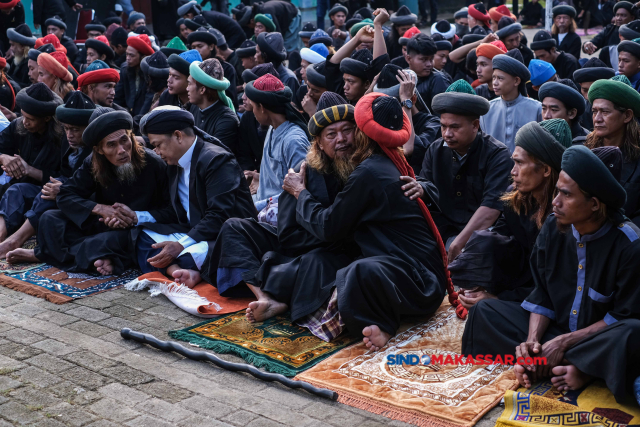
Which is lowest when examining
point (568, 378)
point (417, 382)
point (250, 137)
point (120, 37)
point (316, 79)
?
point (417, 382)

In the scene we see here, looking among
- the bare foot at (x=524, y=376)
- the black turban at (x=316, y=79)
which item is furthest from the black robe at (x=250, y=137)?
the bare foot at (x=524, y=376)

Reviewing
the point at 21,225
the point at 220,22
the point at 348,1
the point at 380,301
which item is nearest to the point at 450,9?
the point at 348,1

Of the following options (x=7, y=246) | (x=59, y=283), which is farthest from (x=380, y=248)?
(x=7, y=246)

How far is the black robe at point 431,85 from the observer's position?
7.73 m

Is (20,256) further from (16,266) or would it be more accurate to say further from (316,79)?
(316,79)

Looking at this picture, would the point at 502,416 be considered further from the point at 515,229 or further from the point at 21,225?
the point at 21,225

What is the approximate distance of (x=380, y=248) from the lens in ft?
15.0

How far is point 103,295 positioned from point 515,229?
117 inches

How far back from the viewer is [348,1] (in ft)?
67.4

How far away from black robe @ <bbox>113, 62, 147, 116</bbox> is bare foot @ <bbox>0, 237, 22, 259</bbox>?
3524 mm

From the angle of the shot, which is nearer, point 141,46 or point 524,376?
point 524,376

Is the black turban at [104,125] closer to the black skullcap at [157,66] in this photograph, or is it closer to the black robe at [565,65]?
the black skullcap at [157,66]

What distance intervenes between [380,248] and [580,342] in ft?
4.62

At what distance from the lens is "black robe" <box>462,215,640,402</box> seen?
134 inches
